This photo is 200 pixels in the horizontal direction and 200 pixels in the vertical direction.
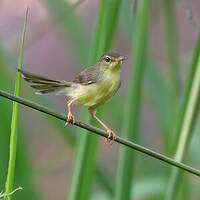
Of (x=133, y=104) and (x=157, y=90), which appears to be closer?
(x=133, y=104)

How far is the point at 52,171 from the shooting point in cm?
221

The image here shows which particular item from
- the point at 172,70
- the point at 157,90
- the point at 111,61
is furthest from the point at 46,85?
the point at 157,90

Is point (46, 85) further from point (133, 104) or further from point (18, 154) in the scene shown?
point (18, 154)

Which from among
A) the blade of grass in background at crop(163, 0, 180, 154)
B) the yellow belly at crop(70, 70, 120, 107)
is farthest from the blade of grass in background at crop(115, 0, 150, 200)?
the blade of grass in background at crop(163, 0, 180, 154)

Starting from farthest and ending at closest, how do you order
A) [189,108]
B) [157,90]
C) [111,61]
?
1. [157,90]
2. [111,61]
3. [189,108]

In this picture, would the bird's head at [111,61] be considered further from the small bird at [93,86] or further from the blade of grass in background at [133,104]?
the blade of grass in background at [133,104]

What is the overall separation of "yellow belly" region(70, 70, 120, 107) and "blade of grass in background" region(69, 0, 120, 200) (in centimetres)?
21

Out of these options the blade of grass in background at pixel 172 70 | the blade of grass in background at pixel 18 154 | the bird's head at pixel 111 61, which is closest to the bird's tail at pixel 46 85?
the bird's head at pixel 111 61

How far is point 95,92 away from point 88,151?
316 mm

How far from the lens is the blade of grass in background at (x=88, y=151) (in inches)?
54.2

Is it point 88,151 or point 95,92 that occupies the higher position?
point 95,92

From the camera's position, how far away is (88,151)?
4.77 feet

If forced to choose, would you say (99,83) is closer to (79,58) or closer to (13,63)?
(79,58)

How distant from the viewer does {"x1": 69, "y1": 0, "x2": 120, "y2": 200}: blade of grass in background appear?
138 centimetres
